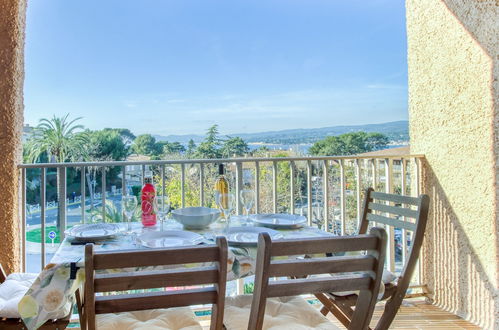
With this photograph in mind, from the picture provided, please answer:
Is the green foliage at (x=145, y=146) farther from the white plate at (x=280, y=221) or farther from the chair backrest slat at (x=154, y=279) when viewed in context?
the chair backrest slat at (x=154, y=279)

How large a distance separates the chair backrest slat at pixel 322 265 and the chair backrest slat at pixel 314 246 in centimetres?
5

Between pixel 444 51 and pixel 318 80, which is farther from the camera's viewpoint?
pixel 318 80

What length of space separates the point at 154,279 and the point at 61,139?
19.2ft

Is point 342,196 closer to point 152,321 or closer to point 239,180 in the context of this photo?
point 239,180

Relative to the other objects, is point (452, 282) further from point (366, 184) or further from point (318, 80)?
point (318, 80)

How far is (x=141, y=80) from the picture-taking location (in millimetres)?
10031

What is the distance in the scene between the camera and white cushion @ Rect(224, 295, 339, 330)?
1.29m

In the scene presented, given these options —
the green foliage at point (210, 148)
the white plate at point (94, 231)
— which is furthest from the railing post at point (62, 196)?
the green foliage at point (210, 148)

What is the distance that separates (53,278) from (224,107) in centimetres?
924

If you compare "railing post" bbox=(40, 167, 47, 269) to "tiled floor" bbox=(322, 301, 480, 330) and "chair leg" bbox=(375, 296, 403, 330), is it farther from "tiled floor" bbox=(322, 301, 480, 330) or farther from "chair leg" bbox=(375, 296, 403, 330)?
"chair leg" bbox=(375, 296, 403, 330)

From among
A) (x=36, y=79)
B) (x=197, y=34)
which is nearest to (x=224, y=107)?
(x=197, y=34)

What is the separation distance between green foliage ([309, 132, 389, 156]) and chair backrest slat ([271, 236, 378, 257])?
3.41 metres

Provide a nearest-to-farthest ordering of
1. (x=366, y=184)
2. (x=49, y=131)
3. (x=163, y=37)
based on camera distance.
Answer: (x=366, y=184) < (x=49, y=131) < (x=163, y=37)

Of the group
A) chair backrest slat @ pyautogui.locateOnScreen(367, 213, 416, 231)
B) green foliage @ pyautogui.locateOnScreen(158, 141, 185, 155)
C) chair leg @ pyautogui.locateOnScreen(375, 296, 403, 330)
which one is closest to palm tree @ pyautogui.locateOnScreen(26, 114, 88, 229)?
green foliage @ pyautogui.locateOnScreen(158, 141, 185, 155)
